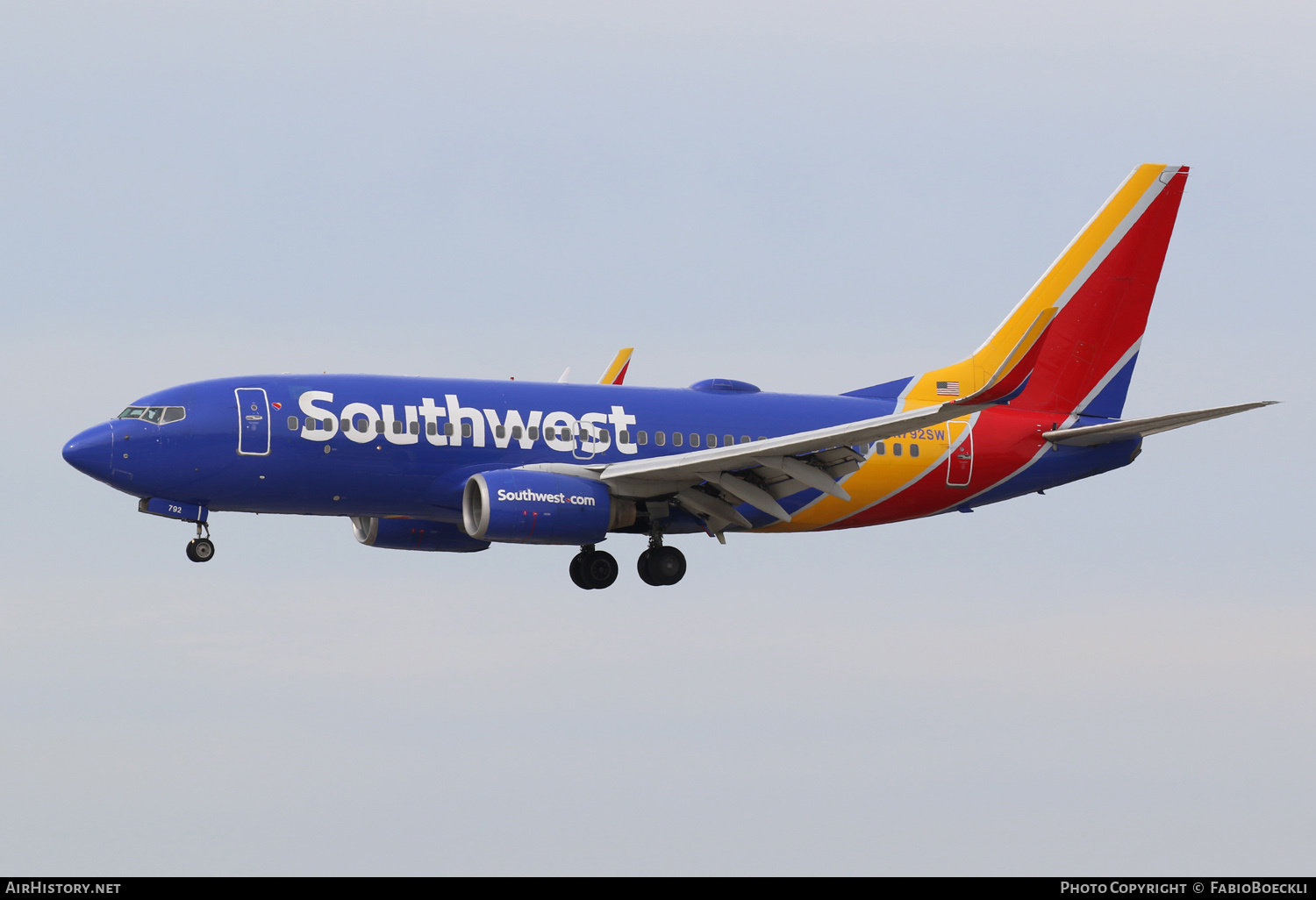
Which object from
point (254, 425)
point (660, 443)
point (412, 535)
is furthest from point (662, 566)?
point (254, 425)

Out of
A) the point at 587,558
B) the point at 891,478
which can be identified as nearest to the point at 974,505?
the point at 891,478

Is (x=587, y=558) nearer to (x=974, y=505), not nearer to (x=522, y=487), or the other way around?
(x=522, y=487)

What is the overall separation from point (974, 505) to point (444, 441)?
14.5 meters

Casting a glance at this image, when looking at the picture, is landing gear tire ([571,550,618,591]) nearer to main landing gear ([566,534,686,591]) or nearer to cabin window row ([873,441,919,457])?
main landing gear ([566,534,686,591])

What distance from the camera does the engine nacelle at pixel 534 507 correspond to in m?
38.0

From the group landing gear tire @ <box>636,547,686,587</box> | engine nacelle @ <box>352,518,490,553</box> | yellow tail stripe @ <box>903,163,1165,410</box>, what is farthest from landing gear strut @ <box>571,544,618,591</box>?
yellow tail stripe @ <box>903,163,1165,410</box>

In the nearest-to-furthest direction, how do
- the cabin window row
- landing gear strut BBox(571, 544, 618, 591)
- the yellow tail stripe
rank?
landing gear strut BBox(571, 544, 618, 591)
the cabin window row
the yellow tail stripe

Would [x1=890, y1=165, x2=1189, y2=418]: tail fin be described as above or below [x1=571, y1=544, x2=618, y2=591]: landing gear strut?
above

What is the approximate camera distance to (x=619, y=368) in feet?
158

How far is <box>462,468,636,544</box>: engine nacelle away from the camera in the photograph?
1497 inches

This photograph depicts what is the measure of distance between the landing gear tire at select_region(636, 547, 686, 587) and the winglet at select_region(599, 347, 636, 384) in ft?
24.6

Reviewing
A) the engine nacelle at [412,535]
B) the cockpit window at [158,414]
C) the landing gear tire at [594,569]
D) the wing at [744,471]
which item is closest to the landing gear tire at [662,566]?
the landing gear tire at [594,569]

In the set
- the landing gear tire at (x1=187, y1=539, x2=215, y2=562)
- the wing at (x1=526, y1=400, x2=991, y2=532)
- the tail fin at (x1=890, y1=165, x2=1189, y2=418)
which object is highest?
the tail fin at (x1=890, y1=165, x2=1189, y2=418)

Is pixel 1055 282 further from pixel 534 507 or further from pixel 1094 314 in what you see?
pixel 534 507
